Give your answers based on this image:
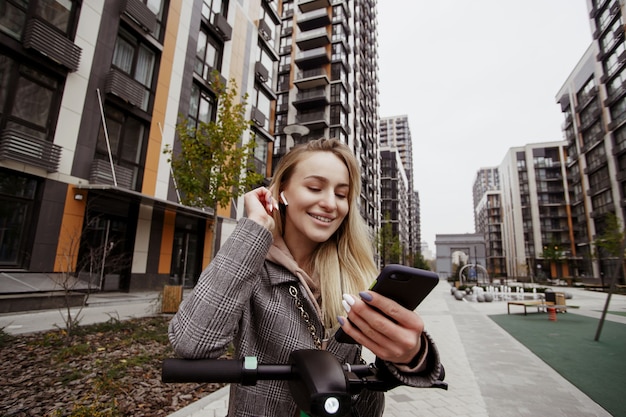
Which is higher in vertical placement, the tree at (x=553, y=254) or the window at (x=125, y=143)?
the window at (x=125, y=143)

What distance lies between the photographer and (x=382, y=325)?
93cm

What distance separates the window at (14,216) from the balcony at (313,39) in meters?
35.0

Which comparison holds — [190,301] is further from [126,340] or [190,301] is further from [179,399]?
[126,340]

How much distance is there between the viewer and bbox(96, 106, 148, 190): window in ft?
40.0

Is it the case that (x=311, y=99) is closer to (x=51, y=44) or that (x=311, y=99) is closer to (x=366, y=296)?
(x=51, y=44)

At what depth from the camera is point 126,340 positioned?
5.62 meters

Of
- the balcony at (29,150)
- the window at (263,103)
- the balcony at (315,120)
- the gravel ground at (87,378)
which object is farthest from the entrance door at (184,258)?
the balcony at (315,120)

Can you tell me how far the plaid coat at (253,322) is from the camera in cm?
110

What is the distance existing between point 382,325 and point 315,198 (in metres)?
0.82

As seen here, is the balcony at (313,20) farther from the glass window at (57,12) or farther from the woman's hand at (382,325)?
the woman's hand at (382,325)

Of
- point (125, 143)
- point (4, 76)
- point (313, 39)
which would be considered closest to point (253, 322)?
point (4, 76)

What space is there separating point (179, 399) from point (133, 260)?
10871 mm

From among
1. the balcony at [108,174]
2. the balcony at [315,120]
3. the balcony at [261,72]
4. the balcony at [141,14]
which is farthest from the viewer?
the balcony at [315,120]

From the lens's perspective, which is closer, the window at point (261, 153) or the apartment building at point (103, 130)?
the apartment building at point (103, 130)
